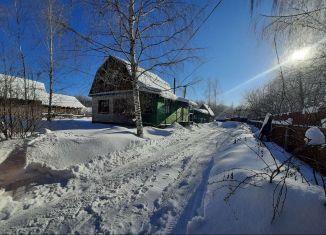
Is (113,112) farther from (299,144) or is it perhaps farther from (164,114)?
(299,144)

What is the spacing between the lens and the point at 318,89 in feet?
11.9

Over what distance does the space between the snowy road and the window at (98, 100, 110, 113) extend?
576 inches

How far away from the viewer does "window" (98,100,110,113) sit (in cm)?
2095

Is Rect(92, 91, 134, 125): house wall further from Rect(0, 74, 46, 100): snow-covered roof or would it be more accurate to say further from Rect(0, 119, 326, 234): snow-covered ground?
Rect(0, 119, 326, 234): snow-covered ground

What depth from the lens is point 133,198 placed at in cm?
417

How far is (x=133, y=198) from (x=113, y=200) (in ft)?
1.12

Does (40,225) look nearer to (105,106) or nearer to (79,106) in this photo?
(105,106)

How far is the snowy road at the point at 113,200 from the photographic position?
3.26m

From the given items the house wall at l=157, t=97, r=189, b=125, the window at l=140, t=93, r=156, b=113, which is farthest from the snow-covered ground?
the house wall at l=157, t=97, r=189, b=125

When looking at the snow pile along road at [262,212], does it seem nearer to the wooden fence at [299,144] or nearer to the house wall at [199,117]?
the wooden fence at [299,144]

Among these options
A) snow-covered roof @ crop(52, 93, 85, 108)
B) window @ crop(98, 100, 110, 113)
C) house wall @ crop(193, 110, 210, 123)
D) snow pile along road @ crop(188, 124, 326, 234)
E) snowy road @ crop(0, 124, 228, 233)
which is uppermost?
snow-covered roof @ crop(52, 93, 85, 108)

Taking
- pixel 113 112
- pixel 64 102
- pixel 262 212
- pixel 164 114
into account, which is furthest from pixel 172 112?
pixel 64 102

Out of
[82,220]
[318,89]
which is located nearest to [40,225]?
[82,220]

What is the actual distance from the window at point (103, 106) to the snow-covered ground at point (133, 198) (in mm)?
13978
